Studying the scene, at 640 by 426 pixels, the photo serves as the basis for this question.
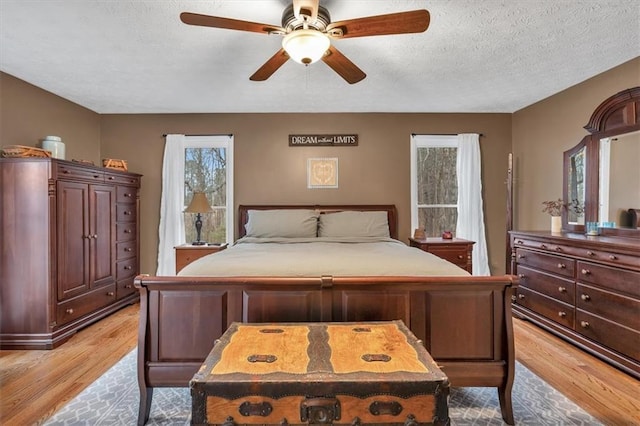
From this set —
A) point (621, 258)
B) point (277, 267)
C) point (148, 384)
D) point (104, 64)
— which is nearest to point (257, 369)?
point (277, 267)

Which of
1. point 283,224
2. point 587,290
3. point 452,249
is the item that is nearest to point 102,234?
point 283,224

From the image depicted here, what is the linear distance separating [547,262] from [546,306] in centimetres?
42

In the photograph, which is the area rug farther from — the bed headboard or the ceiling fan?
the bed headboard

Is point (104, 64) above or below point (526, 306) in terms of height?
above

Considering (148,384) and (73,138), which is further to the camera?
(73,138)

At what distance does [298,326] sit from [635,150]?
325 cm

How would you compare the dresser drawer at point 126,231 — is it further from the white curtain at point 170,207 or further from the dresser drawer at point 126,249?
the white curtain at point 170,207

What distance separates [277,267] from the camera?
2104mm

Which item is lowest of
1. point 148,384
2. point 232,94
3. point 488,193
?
point 148,384

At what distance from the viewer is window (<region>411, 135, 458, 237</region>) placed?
4.60 meters

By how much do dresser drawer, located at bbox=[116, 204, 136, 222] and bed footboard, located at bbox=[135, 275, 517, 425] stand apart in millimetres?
2490

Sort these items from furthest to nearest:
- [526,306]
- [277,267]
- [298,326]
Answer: [526,306] → [277,267] → [298,326]

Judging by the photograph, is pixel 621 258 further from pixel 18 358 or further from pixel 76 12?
pixel 18 358

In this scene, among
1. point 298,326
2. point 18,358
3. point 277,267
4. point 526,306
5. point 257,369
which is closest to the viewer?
point 257,369
